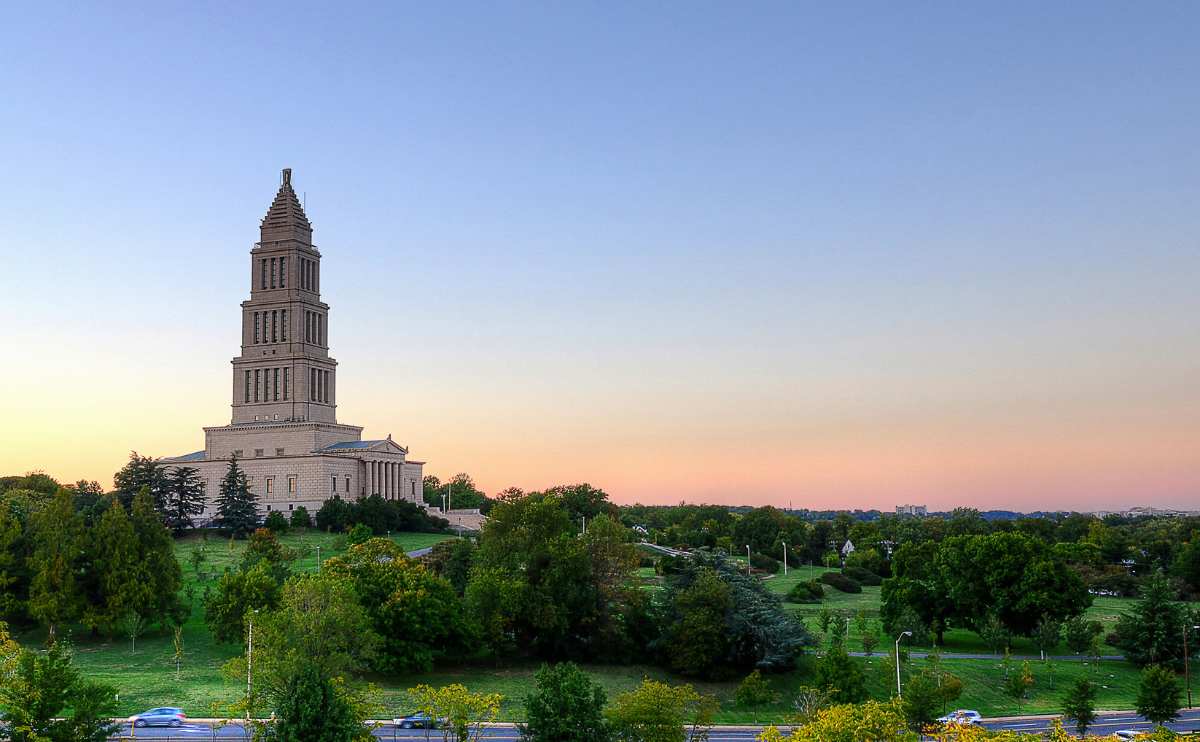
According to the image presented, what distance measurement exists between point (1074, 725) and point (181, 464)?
101232 mm

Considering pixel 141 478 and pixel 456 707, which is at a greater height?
pixel 141 478

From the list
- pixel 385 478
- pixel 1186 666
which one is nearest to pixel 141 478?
pixel 385 478

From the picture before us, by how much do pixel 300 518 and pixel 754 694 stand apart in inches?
2693

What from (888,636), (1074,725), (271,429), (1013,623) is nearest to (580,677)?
(1074,725)

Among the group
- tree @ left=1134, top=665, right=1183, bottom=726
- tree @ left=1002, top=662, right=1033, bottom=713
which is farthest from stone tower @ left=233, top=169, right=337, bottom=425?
tree @ left=1134, top=665, right=1183, bottom=726

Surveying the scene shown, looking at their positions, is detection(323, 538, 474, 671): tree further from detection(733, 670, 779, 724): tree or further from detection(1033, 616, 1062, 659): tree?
detection(1033, 616, 1062, 659): tree

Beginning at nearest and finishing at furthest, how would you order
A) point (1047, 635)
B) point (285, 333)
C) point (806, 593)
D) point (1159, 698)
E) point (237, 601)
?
point (1159, 698) → point (237, 601) → point (1047, 635) → point (806, 593) → point (285, 333)

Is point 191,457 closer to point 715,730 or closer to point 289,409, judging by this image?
point 289,409

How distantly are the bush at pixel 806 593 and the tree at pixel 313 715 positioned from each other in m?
54.8

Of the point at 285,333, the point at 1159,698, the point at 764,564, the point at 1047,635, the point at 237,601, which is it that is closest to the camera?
the point at 1159,698

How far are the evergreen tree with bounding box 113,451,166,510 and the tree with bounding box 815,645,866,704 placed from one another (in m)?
72.9

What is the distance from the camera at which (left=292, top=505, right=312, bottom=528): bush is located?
111875 mm

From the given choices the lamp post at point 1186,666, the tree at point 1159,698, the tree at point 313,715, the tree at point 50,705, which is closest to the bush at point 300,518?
the tree at point 50,705

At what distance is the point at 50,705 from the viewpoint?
39312mm
